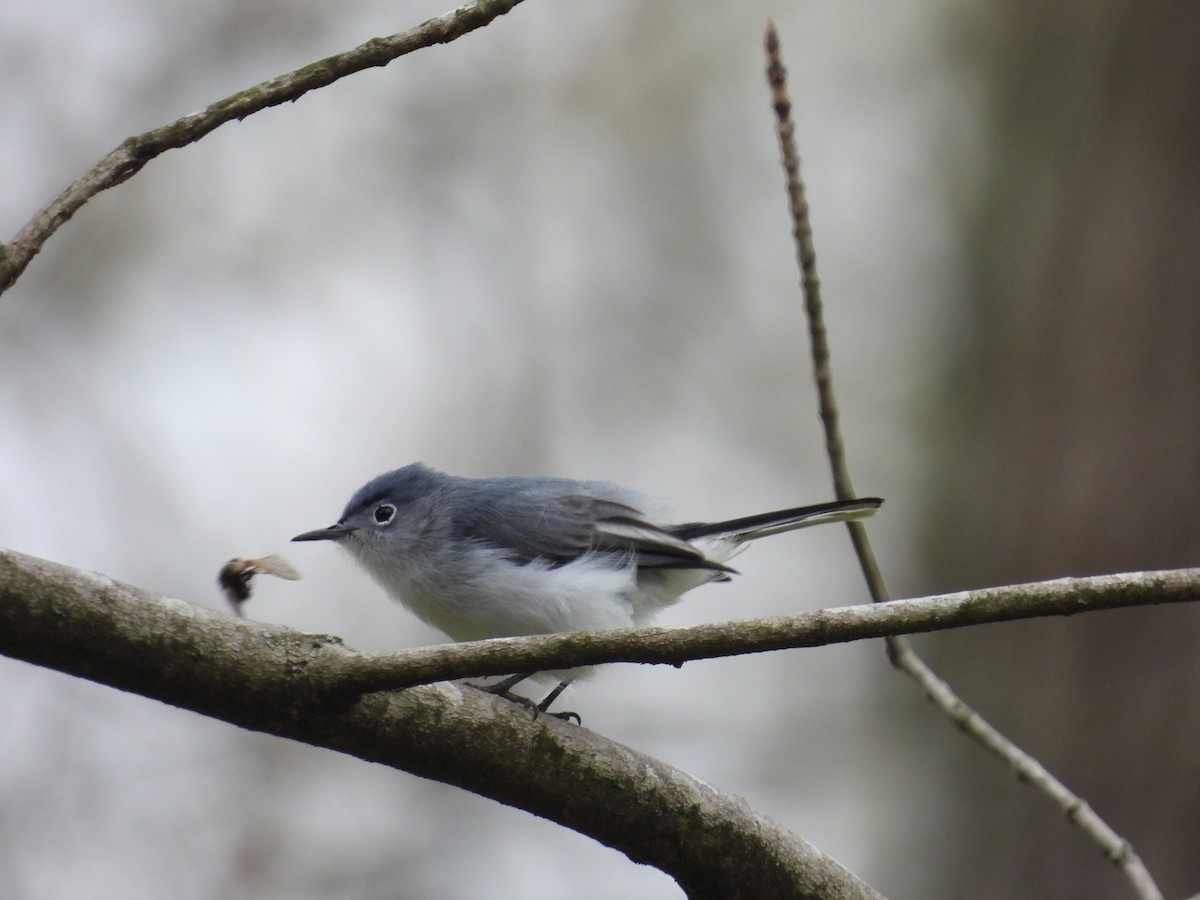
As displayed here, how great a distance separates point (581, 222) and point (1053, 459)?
451 centimetres

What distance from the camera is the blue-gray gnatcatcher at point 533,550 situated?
3711 millimetres

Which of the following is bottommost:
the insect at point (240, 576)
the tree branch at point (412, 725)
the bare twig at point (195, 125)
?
the tree branch at point (412, 725)

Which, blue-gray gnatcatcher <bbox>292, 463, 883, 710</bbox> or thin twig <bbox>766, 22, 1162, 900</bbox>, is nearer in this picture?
thin twig <bbox>766, 22, 1162, 900</bbox>

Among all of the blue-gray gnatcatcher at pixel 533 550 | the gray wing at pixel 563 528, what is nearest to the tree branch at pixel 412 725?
the blue-gray gnatcatcher at pixel 533 550

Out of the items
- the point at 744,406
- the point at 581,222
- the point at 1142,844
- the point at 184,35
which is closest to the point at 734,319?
the point at 744,406

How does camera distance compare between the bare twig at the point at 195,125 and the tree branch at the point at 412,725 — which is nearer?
the tree branch at the point at 412,725

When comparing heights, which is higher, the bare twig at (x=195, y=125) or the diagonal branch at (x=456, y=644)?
the bare twig at (x=195, y=125)

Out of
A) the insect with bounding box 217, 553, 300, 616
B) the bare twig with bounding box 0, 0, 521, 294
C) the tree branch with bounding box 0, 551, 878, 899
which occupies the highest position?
the bare twig with bounding box 0, 0, 521, 294

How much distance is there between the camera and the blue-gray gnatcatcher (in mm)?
3711

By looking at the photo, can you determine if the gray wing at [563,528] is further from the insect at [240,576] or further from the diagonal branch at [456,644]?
the diagonal branch at [456,644]

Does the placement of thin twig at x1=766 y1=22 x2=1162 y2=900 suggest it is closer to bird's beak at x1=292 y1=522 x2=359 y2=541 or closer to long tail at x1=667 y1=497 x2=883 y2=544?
long tail at x1=667 y1=497 x2=883 y2=544

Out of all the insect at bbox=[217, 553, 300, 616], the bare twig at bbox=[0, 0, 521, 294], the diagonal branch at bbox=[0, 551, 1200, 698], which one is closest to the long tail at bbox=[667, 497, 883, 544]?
→ the diagonal branch at bbox=[0, 551, 1200, 698]

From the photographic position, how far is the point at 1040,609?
6.22 ft

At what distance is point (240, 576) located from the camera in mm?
2473
